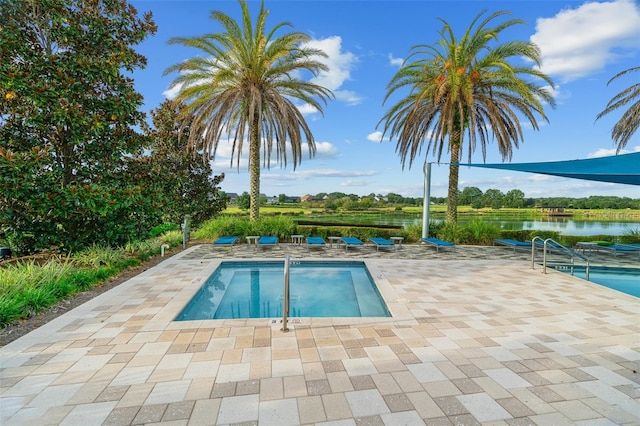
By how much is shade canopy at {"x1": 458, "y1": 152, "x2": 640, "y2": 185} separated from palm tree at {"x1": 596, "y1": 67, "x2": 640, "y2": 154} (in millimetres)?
10188

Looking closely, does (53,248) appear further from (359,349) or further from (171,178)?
(359,349)

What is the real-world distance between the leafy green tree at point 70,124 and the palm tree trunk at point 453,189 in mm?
11391

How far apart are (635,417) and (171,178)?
9516 millimetres

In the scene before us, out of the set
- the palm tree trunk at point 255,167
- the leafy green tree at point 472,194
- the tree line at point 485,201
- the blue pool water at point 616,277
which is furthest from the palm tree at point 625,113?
the palm tree trunk at point 255,167

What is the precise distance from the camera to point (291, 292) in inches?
263

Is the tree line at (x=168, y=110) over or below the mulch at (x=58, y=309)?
over

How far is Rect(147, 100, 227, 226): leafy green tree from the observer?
1425 cm

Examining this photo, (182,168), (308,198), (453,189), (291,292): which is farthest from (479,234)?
(308,198)

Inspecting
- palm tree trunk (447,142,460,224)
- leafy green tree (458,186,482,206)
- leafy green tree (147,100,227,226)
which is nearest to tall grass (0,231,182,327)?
leafy green tree (147,100,227,226)

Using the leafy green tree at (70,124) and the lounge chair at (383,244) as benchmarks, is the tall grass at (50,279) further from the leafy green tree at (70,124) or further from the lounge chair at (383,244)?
the lounge chair at (383,244)

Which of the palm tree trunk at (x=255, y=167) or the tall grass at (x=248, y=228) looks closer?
the tall grass at (x=248, y=228)

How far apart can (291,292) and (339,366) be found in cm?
369

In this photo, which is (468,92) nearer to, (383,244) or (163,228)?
(383,244)

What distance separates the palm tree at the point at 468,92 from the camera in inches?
445
